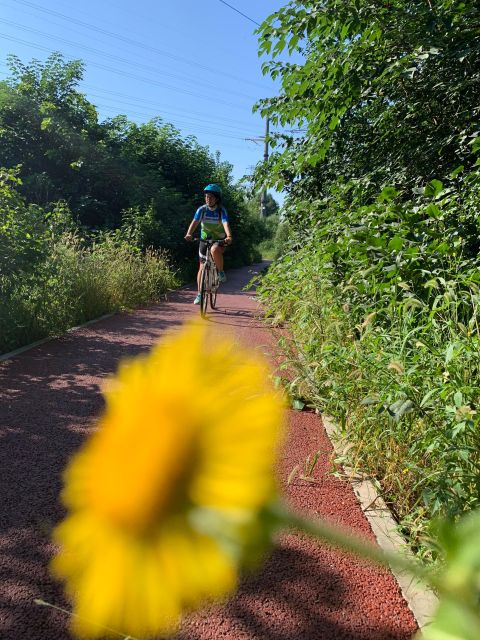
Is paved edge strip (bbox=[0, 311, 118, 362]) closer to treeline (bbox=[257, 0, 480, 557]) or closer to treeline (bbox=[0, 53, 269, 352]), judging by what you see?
treeline (bbox=[0, 53, 269, 352])

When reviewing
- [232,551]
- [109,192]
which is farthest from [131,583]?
[109,192]

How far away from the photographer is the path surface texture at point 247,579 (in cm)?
173

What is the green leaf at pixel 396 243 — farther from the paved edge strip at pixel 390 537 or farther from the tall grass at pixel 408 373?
the paved edge strip at pixel 390 537

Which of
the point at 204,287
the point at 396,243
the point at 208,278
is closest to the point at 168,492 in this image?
the point at 396,243

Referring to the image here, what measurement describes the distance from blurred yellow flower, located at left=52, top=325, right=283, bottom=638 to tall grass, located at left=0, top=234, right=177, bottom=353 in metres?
5.30

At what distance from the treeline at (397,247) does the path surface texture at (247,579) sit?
0.88 ft

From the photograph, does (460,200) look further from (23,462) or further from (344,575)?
(23,462)

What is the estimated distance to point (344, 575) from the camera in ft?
6.54

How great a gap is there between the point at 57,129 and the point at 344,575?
43.3ft

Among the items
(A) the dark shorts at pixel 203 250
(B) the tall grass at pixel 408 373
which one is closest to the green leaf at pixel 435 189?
(B) the tall grass at pixel 408 373

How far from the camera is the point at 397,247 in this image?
117 inches

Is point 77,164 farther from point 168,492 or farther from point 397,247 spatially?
point 168,492

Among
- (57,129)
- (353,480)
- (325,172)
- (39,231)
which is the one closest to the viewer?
(353,480)

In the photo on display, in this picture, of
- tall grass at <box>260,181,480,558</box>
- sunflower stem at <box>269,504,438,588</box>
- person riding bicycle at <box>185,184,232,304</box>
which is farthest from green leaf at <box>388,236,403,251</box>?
person riding bicycle at <box>185,184,232,304</box>
